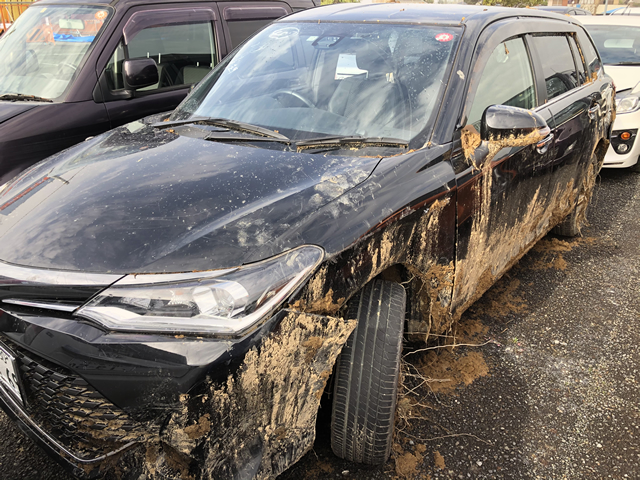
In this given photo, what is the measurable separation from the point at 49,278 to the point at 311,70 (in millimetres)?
1708

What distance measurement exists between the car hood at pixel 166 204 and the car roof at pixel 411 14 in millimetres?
1078

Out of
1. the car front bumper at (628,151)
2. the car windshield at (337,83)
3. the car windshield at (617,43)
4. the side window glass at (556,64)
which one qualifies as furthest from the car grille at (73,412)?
the car windshield at (617,43)

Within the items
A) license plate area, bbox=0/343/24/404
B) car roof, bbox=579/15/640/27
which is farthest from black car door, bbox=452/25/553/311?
car roof, bbox=579/15/640/27

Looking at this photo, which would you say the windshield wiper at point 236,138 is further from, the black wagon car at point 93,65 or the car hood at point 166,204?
the black wagon car at point 93,65

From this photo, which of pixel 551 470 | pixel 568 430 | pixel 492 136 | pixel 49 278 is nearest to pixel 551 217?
pixel 492 136

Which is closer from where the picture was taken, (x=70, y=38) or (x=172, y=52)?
(x=70, y=38)

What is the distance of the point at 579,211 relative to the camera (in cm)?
436

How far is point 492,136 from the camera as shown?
246 cm

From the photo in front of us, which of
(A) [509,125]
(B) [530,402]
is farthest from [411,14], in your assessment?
(B) [530,402]

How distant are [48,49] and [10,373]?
341 centimetres

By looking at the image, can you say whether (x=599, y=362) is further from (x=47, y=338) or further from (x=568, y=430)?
(x=47, y=338)

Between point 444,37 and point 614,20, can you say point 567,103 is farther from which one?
point 614,20

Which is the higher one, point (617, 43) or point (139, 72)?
point (139, 72)

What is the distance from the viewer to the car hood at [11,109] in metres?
3.60
